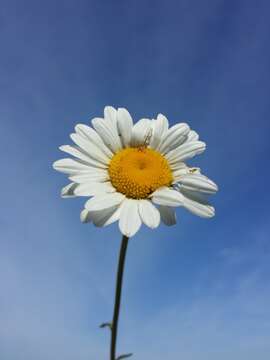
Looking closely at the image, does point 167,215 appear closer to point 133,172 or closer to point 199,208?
point 199,208

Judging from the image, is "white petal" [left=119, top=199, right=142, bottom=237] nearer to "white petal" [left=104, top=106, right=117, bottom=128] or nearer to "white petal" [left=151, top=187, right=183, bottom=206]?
"white petal" [left=151, top=187, right=183, bottom=206]

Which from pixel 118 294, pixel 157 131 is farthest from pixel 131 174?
pixel 118 294

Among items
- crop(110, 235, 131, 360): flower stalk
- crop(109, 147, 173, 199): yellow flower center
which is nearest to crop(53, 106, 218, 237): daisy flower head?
crop(109, 147, 173, 199): yellow flower center

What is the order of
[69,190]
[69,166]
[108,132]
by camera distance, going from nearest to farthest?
[69,190] < [69,166] < [108,132]

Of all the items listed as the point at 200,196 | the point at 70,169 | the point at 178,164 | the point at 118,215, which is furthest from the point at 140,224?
the point at 178,164

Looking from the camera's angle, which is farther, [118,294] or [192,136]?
[192,136]

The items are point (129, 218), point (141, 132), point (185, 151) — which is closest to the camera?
point (129, 218)

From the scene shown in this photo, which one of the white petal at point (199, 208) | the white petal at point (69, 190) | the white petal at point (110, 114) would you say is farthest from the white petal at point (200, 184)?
the white petal at point (110, 114)

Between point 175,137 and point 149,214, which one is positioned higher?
point 175,137

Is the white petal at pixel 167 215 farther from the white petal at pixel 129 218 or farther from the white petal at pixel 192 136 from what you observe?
the white petal at pixel 192 136

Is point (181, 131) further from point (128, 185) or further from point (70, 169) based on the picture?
point (70, 169)
